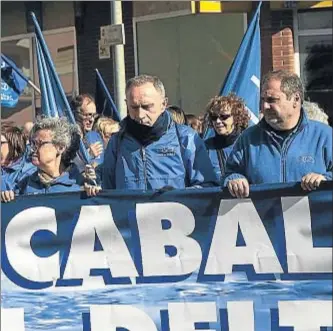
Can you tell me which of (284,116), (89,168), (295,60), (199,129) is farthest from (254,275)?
(295,60)

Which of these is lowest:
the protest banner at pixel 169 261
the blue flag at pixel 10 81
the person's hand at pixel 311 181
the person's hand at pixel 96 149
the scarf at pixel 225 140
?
the protest banner at pixel 169 261

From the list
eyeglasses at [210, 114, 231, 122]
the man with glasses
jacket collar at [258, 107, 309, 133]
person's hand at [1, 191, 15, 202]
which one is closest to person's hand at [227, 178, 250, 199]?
the man with glasses

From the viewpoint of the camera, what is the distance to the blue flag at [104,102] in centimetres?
Answer: 884

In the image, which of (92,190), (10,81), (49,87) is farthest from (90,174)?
(10,81)

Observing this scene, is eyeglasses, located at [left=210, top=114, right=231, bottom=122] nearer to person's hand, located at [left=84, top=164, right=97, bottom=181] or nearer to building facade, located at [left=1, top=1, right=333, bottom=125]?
person's hand, located at [left=84, top=164, right=97, bottom=181]

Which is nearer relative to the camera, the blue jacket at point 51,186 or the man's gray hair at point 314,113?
the blue jacket at point 51,186

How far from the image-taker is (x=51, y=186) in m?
4.99

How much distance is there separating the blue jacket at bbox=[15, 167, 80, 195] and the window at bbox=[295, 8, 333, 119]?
806cm

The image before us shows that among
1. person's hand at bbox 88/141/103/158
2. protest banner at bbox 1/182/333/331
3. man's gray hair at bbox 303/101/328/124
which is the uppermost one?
man's gray hair at bbox 303/101/328/124

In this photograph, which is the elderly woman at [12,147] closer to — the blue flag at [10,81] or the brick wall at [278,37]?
the blue flag at [10,81]

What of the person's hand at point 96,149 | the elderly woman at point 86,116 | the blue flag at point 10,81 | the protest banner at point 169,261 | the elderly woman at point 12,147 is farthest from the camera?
the blue flag at point 10,81

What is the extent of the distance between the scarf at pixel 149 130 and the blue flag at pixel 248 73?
236cm

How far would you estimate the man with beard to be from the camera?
15.7ft

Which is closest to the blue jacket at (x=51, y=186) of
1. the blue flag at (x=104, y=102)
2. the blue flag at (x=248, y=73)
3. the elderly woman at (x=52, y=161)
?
the elderly woman at (x=52, y=161)
